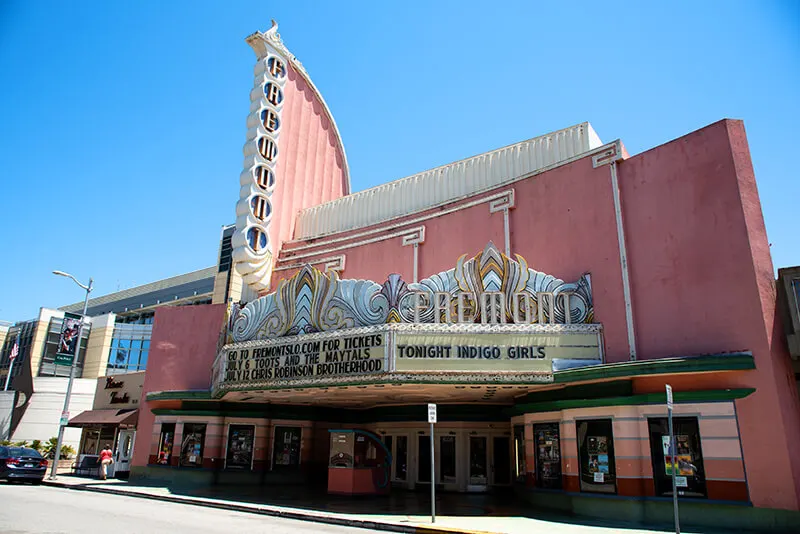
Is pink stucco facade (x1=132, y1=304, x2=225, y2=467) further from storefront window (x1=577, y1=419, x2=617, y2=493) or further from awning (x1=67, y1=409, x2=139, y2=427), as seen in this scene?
storefront window (x1=577, y1=419, x2=617, y2=493)

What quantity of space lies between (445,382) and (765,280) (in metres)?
8.05

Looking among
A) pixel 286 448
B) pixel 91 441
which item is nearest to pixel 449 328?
pixel 286 448

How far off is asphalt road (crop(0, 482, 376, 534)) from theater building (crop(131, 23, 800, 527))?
13.1 feet

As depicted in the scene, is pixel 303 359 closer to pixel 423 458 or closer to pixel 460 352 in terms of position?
pixel 460 352

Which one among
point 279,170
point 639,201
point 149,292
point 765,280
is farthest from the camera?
point 149,292

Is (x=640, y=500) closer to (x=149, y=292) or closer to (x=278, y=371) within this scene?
(x=278, y=371)

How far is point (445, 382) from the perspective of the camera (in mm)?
14891

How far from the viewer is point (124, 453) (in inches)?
1033

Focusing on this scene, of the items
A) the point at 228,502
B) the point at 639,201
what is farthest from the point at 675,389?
the point at 228,502

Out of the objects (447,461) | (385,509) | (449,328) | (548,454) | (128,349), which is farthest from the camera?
(128,349)

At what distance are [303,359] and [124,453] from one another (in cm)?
1482

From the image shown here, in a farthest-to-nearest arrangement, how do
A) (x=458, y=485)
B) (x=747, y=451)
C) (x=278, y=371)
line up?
1. (x=458, y=485)
2. (x=278, y=371)
3. (x=747, y=451)

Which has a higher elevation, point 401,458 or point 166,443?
point 166,443

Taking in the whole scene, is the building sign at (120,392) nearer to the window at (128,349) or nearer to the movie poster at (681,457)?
the movie poster at (681,457)
